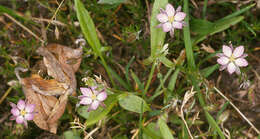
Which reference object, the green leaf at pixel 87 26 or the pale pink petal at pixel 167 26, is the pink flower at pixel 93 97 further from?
the pale pink petal at pixel 167 26

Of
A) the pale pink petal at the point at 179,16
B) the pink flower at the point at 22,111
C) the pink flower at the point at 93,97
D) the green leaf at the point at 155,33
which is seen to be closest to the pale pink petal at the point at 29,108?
the pink flower at the point at 22,111

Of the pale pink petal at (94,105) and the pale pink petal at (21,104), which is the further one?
the pale pink petal at (21,104)

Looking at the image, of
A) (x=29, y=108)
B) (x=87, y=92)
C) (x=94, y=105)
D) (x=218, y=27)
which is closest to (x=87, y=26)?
(x=87, y=92)

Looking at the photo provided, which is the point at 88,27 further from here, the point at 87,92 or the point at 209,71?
the point at 209,71

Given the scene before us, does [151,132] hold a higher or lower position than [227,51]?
lower

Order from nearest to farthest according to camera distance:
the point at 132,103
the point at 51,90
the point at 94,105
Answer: the point at 94,105, the point at 132,103, the point at 51,90

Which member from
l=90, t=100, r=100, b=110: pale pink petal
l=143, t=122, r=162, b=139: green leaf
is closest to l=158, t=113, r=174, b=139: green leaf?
l=143, t=122, r=162, b=139: green leaf


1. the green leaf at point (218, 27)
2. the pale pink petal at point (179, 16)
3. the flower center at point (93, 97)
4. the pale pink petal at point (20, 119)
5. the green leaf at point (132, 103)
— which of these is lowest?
the pale pink petal at point (20, 119)

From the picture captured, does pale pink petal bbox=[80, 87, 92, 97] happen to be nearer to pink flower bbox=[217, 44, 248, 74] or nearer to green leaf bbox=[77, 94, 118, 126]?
green leaf bbox=[77, 94, 118, 126]
